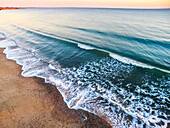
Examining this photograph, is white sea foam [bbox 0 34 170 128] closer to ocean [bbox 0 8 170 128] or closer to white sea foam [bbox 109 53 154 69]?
ocean [bbox 0 8 170 128]

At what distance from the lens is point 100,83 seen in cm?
1107

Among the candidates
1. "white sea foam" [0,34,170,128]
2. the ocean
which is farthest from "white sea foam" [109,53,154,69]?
"white sea foam" [0,34,170,128]

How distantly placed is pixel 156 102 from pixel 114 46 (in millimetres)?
13293

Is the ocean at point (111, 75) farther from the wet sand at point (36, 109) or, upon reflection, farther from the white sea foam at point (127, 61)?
the wet sand at point (36, 109)

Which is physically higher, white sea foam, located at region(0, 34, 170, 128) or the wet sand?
the wet sand

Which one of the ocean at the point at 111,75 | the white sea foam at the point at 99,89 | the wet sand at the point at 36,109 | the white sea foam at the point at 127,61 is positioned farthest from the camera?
the white sea foam at the point at 127,61

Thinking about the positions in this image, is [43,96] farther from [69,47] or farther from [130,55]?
[130,55]

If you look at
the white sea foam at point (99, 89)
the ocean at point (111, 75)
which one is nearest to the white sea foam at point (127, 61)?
the ocean at point (111, 75)

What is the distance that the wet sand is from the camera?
6.87 meters

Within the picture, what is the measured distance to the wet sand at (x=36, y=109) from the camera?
6867 millimetres

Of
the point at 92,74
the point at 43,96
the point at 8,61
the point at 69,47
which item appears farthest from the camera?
the point at 69,47

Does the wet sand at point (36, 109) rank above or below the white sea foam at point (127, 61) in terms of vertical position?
above

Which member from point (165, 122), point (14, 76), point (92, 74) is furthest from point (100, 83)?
point (14, 76)

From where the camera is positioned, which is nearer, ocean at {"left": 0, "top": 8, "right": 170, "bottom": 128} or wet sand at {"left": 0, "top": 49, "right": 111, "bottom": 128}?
wet sand at {"left": 0, "top": 49, "right": 111, "bottom": 128}
